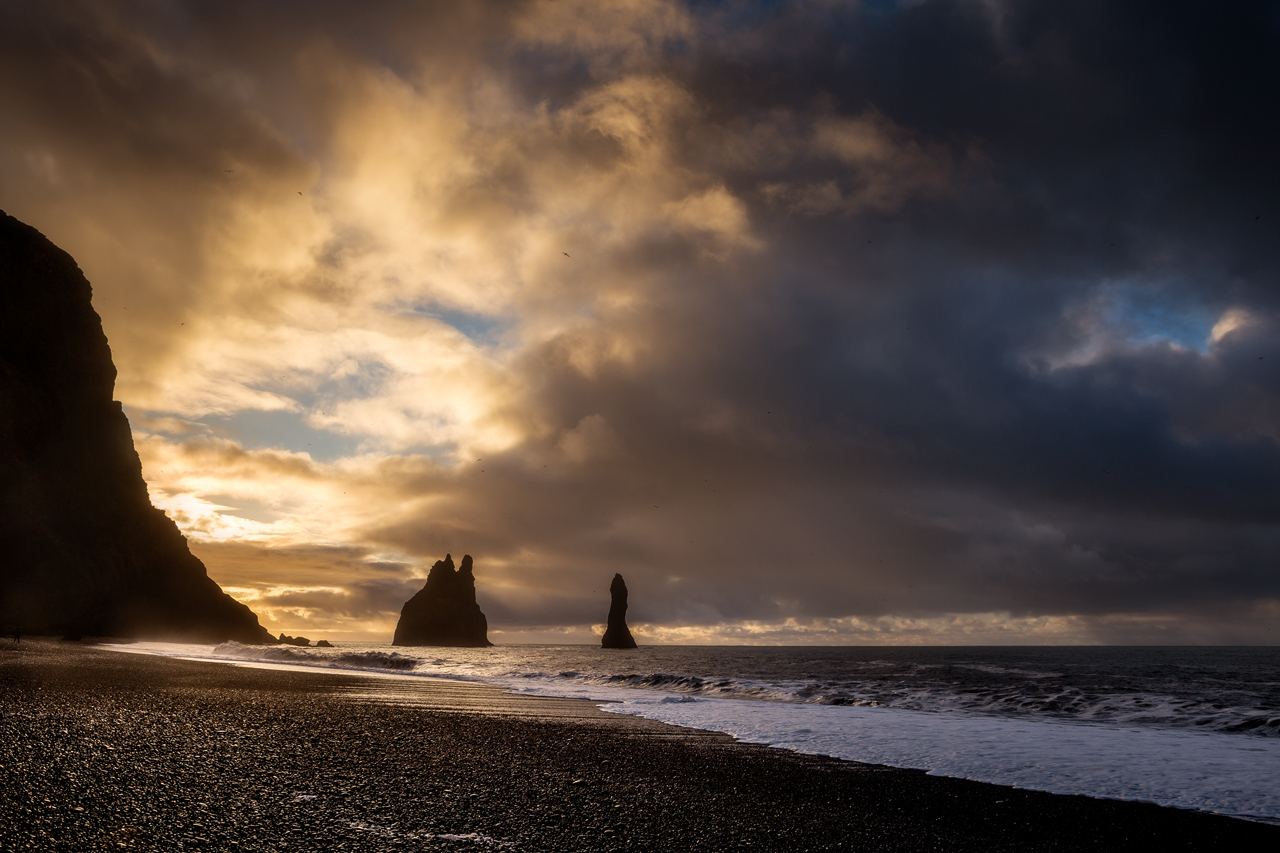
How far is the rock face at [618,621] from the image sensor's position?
15850cm

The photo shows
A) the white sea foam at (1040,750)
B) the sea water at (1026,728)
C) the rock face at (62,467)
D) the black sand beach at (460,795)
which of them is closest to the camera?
the black sand beach at (460,795)

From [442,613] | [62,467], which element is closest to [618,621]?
[442,613]

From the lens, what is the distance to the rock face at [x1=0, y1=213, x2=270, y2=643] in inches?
2128

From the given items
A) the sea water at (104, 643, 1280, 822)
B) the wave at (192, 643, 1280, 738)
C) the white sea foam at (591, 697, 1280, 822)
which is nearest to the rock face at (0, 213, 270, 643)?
the wave at (192, 643, 1280, 738)

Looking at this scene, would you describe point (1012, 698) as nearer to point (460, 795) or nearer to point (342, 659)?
point (460, 795)

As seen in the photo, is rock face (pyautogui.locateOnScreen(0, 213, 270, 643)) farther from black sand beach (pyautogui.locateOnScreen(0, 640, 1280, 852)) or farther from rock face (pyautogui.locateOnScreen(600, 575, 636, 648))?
rock face (pyautogui.locateOnScreen(600, 575, 636, 648))

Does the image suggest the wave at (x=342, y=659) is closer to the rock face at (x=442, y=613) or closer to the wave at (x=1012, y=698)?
the wave at (x=1012, y=698)

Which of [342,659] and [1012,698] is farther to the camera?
[342,659]

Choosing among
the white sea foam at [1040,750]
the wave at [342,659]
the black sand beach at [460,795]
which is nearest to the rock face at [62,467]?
the wave at [342,659]

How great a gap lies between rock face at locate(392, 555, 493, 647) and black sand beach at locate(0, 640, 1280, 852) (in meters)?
168

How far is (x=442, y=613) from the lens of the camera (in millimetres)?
168250

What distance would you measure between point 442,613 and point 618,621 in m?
47.2

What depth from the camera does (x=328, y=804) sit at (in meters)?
5.57

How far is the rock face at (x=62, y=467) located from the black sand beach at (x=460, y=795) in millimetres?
59313
